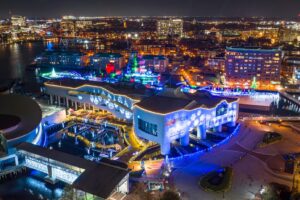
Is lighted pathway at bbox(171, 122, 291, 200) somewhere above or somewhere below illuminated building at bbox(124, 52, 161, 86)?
below

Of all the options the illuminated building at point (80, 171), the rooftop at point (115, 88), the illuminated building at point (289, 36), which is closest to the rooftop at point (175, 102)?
the rooftop at point (115, 88)

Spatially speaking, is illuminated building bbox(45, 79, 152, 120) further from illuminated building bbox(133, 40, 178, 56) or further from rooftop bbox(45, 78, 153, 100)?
illuminated building bbox(133, 40, 178, 56)

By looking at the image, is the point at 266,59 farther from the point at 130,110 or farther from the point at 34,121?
the point at 34,121

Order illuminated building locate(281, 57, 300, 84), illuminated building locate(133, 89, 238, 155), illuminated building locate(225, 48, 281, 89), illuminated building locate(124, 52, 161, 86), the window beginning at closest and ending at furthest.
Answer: illuminated building locate(133, 89, 238, 155)
the window
illuminated building locate(225, 48, 281, 89)
illuminated building locate(281, 57, 300, 84)
illuminated building locate(124, 52, 161, 86)

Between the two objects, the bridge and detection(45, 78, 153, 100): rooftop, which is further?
the bridge

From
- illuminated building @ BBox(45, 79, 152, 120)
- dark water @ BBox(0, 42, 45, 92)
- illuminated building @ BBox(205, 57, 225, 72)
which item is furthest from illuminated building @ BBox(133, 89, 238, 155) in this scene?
illuminated building @ BBox(205, 57, 225, 72)

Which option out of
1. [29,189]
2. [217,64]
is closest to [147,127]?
[29,189]

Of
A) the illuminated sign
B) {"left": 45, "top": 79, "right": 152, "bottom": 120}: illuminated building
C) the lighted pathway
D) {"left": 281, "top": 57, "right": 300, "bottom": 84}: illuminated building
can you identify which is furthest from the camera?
{"left": 281, "top": 57, "right": 300, "bottom": 84}: illuminated building

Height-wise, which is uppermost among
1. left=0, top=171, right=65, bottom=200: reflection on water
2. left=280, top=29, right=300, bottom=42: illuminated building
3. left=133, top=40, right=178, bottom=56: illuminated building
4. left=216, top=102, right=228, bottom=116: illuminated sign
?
left=280, top=29, right=300, bottom=42: illuminated building
